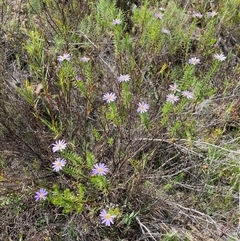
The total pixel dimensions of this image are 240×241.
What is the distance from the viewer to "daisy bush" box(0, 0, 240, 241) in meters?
1.80

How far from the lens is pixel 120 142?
1.91m

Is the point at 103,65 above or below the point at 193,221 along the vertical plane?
above

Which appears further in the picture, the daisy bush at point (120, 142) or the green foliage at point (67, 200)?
the daisy bush at point (120, 142)

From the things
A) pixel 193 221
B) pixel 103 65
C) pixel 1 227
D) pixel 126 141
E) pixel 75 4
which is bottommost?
pixel 1 227

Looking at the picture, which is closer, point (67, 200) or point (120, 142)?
point (67, 200)

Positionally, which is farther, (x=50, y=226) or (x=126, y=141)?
(x=126, y=141)

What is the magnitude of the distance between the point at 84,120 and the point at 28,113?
1.12ft

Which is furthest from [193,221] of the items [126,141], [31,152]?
[31,152]

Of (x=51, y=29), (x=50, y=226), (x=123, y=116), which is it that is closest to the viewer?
(x=50, y=226)

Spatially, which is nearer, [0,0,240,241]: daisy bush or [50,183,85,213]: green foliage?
[50,183,85,213]: green foliage

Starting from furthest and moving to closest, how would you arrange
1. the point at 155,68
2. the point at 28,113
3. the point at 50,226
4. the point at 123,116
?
the point at 155,68 < the point at 28,113 < the point at 123,116 < the point at 50,226

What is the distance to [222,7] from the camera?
8.81ft

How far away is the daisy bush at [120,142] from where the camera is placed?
1.80 meters

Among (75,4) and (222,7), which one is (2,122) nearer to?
(75,4)
